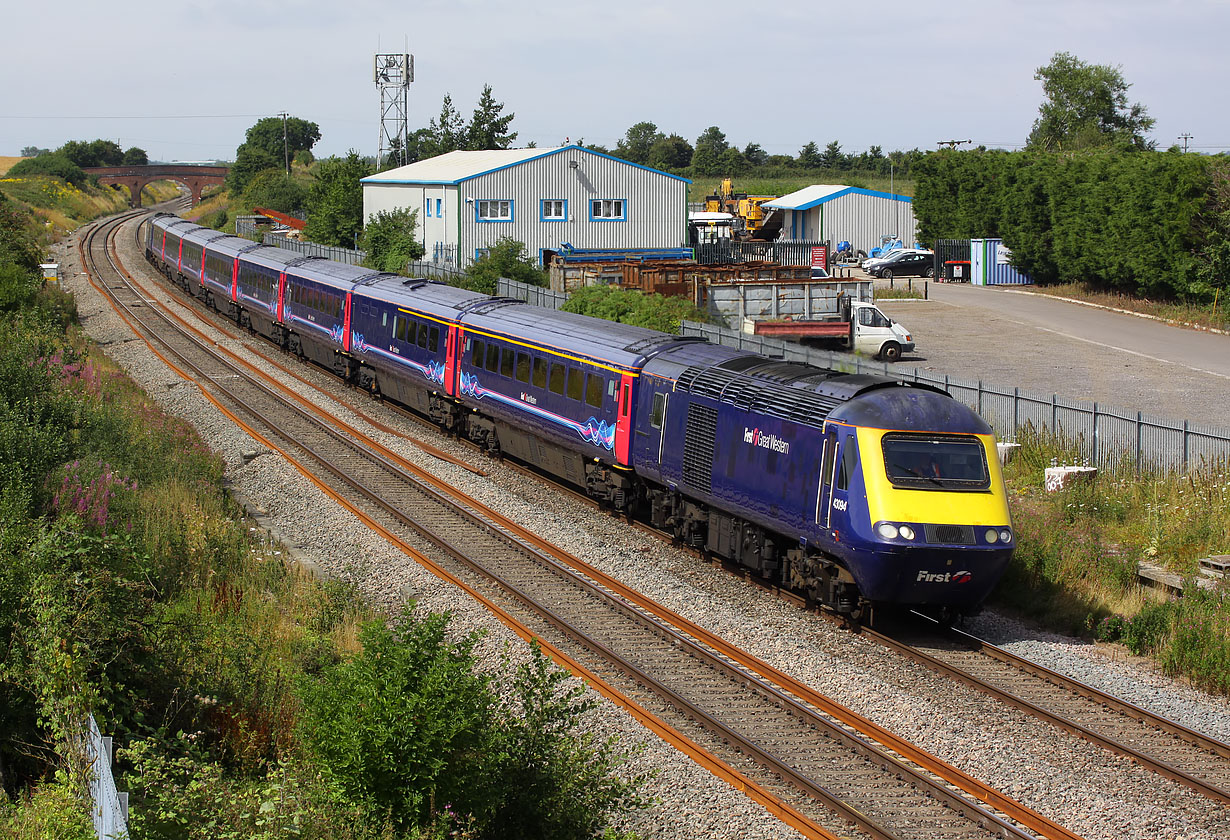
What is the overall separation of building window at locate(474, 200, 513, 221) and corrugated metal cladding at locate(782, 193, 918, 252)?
22.1 meters

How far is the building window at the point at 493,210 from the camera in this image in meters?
→ 45.3

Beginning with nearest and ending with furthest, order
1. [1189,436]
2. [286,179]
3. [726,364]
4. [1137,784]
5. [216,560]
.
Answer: [1137,784] < [216,560] < [726,364] < [1189,436] < [286,179]

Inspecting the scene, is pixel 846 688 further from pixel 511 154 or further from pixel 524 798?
pixel 511 154

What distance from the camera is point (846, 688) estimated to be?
1139cm

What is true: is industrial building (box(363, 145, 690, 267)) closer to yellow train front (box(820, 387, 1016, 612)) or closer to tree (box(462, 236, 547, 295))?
tree (box(462, 236, 547, 295))

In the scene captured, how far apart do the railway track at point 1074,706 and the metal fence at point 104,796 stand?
8.16 meters

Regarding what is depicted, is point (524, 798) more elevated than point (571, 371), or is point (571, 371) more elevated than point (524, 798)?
point (571, 371)

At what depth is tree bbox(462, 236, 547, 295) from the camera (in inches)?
1484

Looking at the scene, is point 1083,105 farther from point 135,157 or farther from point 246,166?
point 135,157

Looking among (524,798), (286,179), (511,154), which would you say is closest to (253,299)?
(511,154)

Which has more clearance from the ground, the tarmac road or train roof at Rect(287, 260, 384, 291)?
train roof at Rect(287, 260, 384, 291)

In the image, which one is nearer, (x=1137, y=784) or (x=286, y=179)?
(x=1137, y=784)

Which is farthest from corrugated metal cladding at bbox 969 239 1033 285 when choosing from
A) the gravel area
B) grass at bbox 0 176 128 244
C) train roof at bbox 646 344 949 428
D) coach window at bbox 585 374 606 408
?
grass at bbox 0 176 128 244

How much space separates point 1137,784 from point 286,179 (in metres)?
98.9
